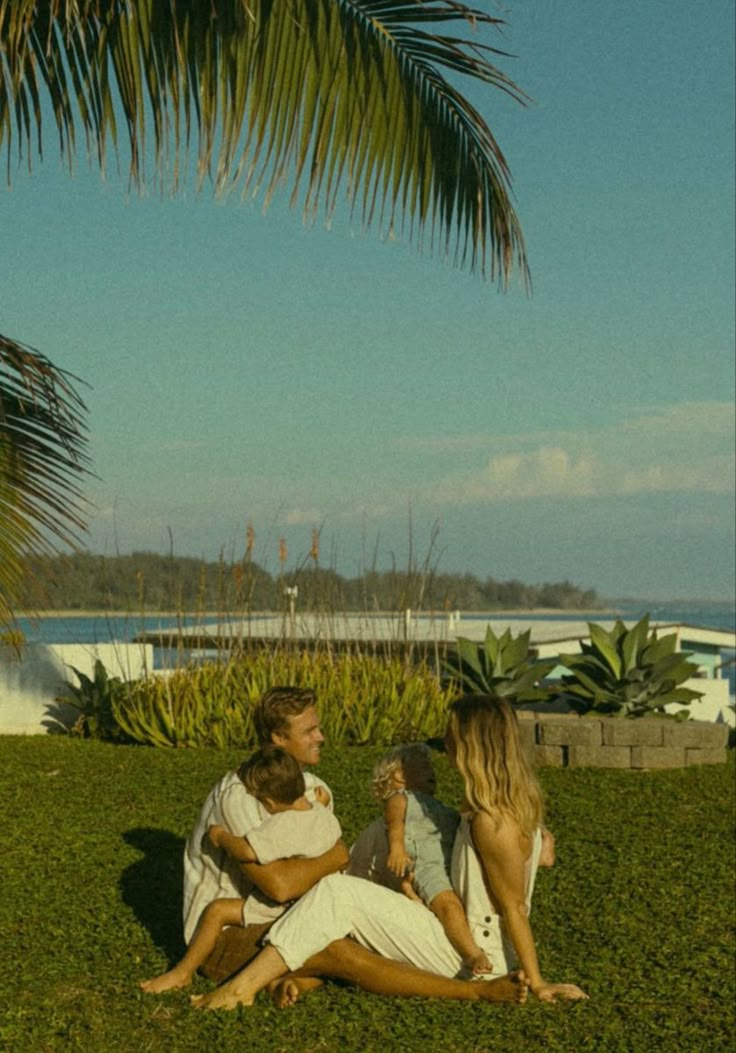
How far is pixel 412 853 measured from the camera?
17.6 ft

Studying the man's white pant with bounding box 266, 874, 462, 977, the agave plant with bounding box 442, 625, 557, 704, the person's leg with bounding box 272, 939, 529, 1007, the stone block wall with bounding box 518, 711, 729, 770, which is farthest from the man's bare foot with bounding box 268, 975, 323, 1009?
the agave plant with bounding box 442, 625, 557, 704

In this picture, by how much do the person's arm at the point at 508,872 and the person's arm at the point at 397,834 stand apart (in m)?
0.32

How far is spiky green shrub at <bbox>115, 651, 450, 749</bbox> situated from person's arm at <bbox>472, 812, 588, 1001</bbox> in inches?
268

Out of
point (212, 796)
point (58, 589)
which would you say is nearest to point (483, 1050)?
point (212, 796)

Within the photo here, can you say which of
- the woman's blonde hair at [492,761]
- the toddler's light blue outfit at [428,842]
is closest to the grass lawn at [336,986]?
the toddler's light blue outfit at [428,842]

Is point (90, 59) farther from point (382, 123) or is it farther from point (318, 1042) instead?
point (318, 1042)

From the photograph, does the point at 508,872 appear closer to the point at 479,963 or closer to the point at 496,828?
the point at 496,828

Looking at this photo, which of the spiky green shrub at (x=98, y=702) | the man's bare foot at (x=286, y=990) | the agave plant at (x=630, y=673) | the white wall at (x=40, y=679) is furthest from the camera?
the white wall at (x=40, y=679)

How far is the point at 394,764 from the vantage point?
18.1 ft

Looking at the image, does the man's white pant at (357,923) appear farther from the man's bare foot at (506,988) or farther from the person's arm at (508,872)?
the person's arm at (508,872)

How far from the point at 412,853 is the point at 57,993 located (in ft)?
5.26

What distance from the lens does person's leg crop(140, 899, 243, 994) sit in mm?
5398

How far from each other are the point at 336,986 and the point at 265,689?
695 cm

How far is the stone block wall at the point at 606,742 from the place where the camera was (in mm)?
11375
